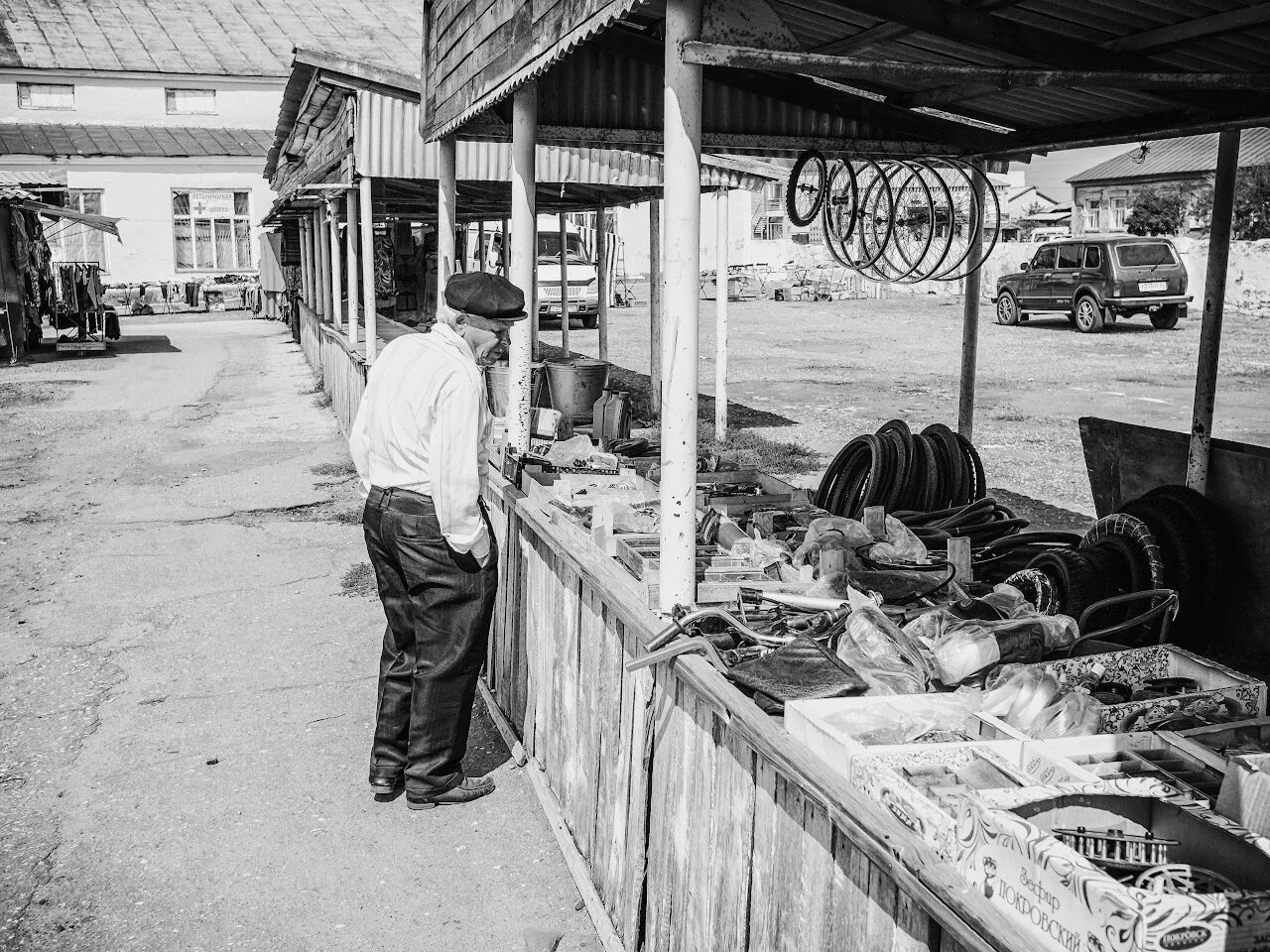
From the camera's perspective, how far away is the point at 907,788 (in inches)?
94.7

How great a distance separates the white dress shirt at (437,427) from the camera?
14.4 feet

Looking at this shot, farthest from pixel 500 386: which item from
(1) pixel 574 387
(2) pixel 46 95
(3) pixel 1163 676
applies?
(2) pixel 46 95

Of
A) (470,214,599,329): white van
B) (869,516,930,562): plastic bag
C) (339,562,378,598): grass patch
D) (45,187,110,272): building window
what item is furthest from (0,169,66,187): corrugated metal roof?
(869,516,930,562): plastic bag

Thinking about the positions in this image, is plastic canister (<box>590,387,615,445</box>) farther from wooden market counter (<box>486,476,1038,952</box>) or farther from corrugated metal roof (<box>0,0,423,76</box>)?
corrugated metal roof (<box>0,0,423,76</box>)

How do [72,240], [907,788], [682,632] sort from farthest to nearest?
[72,240]
[682,632]
[907,788]

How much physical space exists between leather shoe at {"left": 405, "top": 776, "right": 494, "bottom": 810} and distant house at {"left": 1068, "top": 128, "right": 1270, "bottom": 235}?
44974mm

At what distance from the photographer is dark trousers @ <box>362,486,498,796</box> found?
4.58m

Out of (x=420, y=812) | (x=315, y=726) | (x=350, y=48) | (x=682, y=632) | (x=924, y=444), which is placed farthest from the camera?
(x=350, y=48)

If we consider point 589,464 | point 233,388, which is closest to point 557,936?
Answer: point 589,464

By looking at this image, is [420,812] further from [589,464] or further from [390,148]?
[390,148]

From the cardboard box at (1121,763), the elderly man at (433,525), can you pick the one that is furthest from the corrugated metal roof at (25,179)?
the cardboard box at (1121,763)

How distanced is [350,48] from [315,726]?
4617 centimetres

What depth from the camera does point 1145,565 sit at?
17.0ft

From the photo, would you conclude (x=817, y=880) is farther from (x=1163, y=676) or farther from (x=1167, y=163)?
(x=1167, y=163)
